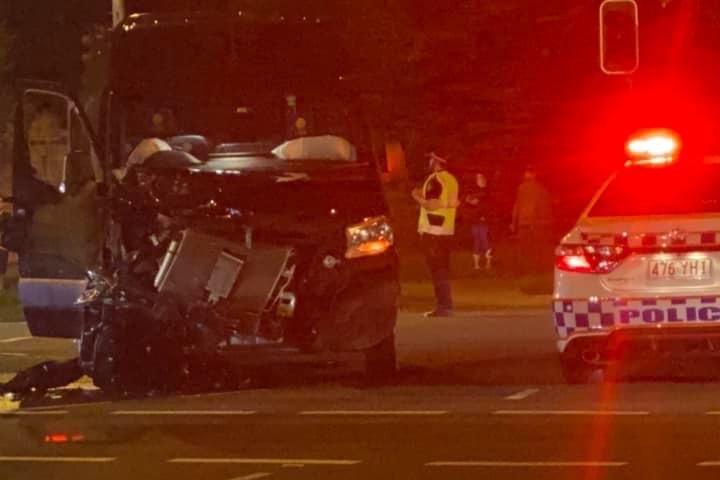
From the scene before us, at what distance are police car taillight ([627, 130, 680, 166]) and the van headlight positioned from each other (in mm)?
1713

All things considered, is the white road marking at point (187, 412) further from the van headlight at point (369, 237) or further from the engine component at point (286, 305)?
the van headlight at point (369, 237)

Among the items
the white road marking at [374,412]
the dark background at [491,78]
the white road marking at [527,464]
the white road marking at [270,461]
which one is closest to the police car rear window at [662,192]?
the white road marking at [374,412]

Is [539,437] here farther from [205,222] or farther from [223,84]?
[223,84]

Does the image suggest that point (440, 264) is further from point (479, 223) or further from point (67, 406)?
point (479, 223)

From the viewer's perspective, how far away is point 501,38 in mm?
31094

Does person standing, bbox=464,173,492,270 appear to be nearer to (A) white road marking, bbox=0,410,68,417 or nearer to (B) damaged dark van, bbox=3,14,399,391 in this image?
(B) damaged dark van, bbox=3,14,399,391

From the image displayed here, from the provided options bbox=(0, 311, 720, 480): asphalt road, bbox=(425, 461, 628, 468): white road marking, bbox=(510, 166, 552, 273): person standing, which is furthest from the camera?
bbox=(510, 166, 552, 273): person standing

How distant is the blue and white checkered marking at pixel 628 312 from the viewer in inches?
461

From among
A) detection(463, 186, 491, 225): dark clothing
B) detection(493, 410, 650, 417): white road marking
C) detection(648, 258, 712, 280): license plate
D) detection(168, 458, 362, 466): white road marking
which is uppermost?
detection(648, 258, 712, 280): license plate

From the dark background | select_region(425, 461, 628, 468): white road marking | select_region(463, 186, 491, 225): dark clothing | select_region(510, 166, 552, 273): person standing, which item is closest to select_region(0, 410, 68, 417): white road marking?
select_region(425, 461, 628, 468): white road marking

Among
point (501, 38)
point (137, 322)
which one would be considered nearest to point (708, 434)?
point (137, 322)

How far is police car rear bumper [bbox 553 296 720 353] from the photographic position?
1170cm

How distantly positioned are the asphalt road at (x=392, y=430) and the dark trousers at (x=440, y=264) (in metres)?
4.99

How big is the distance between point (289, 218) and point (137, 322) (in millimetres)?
1275
